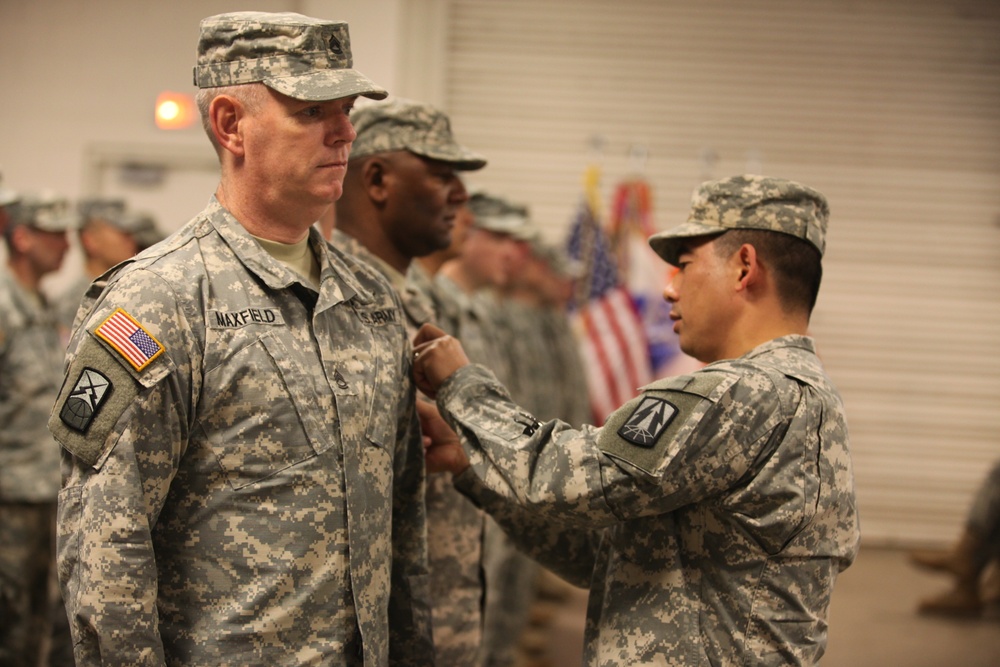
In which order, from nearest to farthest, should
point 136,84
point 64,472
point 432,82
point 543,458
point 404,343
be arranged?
point 64,472 < point 543,458 < point 404,343 < point 136,84 < point 432,82

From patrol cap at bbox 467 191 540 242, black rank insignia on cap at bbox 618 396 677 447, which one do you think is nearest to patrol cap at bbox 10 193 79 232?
patrol cap at bbox 467 191 540 242

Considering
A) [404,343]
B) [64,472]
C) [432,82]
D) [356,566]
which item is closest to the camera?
[64,472]

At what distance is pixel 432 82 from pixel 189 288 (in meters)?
6.67

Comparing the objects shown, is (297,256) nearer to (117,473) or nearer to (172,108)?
(117,473)

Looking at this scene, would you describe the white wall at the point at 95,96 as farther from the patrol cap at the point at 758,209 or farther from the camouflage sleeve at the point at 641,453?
the camouflage sleeve at the point at 641,453

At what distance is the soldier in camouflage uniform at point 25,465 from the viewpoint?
13.0 ft

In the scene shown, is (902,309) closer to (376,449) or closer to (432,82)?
(432,82)

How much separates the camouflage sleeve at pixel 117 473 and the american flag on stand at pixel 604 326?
19.2 ft

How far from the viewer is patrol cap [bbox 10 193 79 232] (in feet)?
15.1

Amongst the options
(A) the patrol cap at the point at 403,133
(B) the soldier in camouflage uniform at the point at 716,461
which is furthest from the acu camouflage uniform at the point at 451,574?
(B) the soldier in camouflage uniform at the point at 716,461

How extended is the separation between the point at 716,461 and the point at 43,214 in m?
3.76

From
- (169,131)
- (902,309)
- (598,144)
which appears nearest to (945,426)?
(902,309)

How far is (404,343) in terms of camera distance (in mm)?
2039

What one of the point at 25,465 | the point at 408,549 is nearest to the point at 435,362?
the point at 408,549
